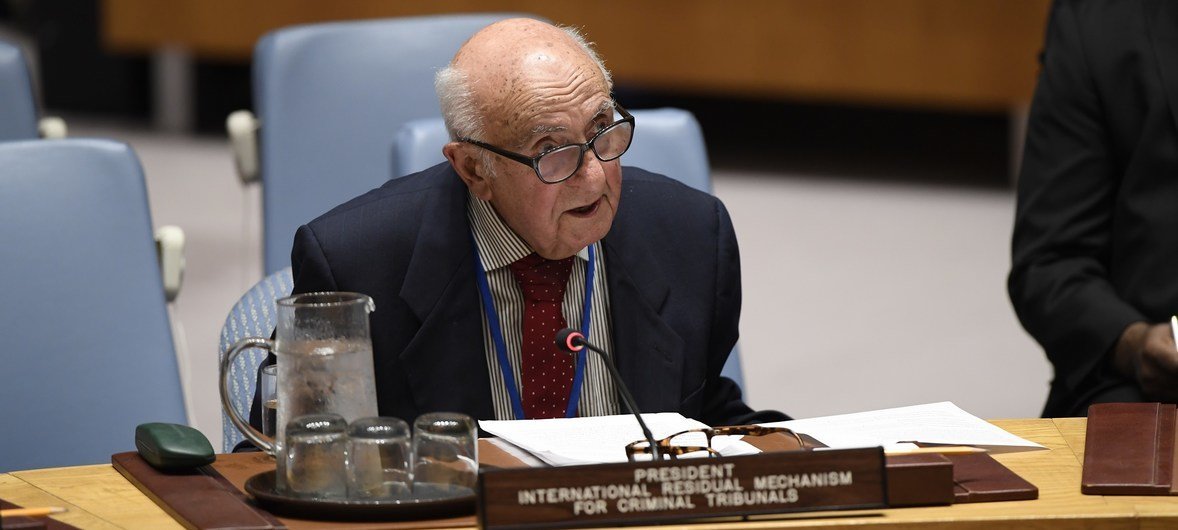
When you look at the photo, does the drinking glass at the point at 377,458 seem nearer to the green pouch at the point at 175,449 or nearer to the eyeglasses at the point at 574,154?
the green pouch at the point at 175,449

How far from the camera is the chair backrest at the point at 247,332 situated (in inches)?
89.7

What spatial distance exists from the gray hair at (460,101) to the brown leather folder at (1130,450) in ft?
2.33

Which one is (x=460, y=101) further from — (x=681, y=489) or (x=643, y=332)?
(x=681, y=489)

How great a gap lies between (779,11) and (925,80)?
2.22 ft

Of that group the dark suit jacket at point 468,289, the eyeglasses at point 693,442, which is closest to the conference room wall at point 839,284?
the dark suit jacket at point 468,289

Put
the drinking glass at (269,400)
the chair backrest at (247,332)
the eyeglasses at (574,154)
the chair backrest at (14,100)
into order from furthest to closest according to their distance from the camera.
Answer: the chair backrest at (14,100)
the chair backrest at (247,332)
the eyeglasses at (574,154)
the drinking glass at (269,400)

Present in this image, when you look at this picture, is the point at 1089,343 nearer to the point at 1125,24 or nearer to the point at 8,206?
the point at 1125,24

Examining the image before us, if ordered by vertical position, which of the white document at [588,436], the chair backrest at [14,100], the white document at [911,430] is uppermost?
the chair backrest at [14,100]

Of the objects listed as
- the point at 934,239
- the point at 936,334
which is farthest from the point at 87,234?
the point at 934,239

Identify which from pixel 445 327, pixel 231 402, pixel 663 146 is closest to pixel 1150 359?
pixel 663 146

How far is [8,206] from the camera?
2.33 meters

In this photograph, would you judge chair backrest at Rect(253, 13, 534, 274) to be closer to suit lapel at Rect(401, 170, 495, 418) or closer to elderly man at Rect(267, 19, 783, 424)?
elderly man at Rect(267, 19, 783, 424)

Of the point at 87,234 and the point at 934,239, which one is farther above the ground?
the point at 87,234

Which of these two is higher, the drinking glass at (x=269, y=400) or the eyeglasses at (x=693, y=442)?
the drinking glass at (x=269, y=400)
